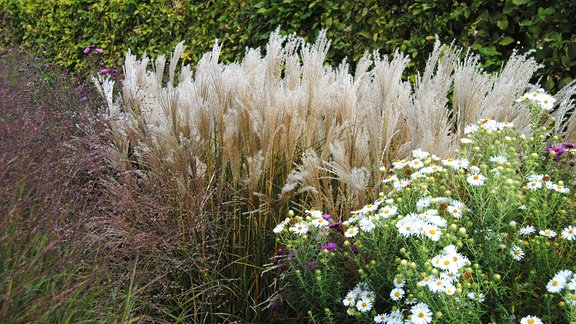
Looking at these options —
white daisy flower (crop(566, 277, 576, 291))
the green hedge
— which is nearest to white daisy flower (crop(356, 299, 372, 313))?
white daisy flower (crop(566, 277, 576, 291))

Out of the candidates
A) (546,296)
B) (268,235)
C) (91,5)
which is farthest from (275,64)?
(91,5)

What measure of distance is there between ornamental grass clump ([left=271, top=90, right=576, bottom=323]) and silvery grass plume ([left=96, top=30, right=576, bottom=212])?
27 centimetres

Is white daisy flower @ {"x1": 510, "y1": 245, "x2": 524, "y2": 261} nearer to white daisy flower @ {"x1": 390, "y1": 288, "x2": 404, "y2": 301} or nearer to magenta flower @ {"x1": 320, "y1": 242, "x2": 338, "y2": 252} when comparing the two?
white daisy flower @ {"x1": 390, "y1": 288, "x2": 404, "y2": 301}

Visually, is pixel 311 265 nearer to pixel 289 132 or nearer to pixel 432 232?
pixel 432 232

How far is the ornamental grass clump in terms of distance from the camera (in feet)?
6.55

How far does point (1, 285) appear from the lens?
1.80m

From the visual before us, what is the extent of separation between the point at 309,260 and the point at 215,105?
1020 millimetres

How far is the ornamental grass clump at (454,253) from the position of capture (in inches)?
78.6

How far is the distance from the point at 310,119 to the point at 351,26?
2173 millimetres

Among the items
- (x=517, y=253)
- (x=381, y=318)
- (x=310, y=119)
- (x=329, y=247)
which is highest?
(x=310, y=119)

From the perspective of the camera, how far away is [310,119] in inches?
118

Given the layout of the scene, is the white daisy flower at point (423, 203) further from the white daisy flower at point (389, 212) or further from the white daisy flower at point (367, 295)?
the white daisy flower at point (367, 295)

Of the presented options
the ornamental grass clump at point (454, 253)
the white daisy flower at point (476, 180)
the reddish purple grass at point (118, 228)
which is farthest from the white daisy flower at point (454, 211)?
the reddish purple grass at point (118, 228)

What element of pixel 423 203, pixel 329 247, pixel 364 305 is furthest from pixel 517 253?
pixel 329 247
